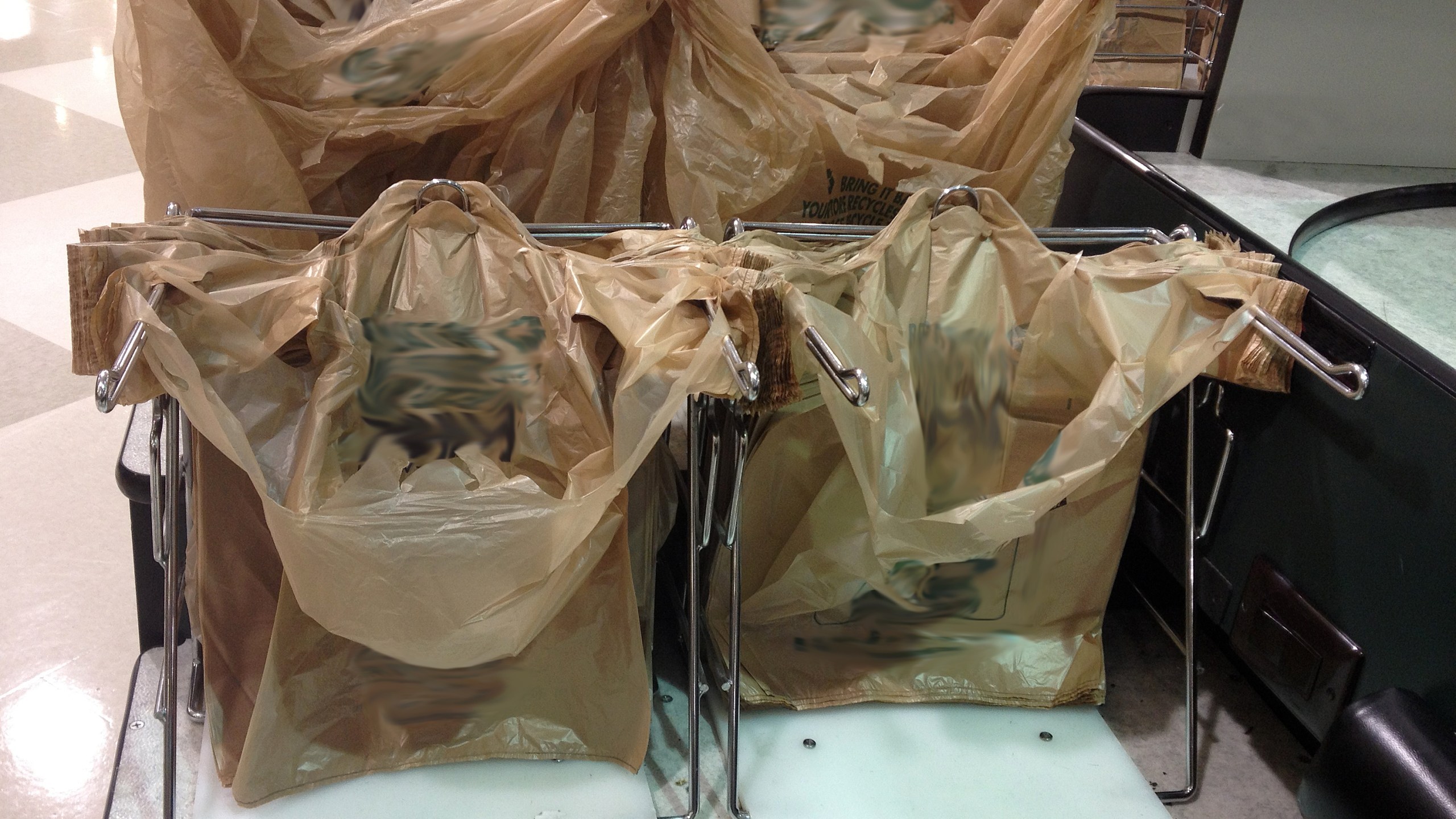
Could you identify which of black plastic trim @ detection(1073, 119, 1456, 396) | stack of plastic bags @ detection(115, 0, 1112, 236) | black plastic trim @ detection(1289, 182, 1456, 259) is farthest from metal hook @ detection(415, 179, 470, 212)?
black plastic trim @ detection(1289, 182, 1456, 259)

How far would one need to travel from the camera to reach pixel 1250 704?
144 cm

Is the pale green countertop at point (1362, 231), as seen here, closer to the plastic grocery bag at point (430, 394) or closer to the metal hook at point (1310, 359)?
the metal hook at point (1310, 359)

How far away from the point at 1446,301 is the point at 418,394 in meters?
1.18

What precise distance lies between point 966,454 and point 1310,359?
34 cm

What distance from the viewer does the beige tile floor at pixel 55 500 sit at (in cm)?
128

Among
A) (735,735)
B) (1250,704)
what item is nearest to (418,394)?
(735,735)

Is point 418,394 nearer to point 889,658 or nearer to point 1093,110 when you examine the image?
point 889,658

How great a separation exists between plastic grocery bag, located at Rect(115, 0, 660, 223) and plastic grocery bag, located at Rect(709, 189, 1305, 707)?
33cm

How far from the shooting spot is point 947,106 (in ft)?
4.67

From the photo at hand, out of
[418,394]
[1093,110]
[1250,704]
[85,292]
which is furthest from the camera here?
[1093,110]

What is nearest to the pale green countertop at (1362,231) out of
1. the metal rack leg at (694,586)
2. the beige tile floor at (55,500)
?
the metal rack leg at (694,586)

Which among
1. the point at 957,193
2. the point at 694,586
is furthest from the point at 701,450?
the point at 957,193

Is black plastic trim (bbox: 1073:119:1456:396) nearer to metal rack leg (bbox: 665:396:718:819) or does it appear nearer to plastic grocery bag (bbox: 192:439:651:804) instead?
metal rack leg (bbox: 665:396:718:819)

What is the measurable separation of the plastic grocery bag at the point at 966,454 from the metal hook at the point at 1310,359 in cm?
2
